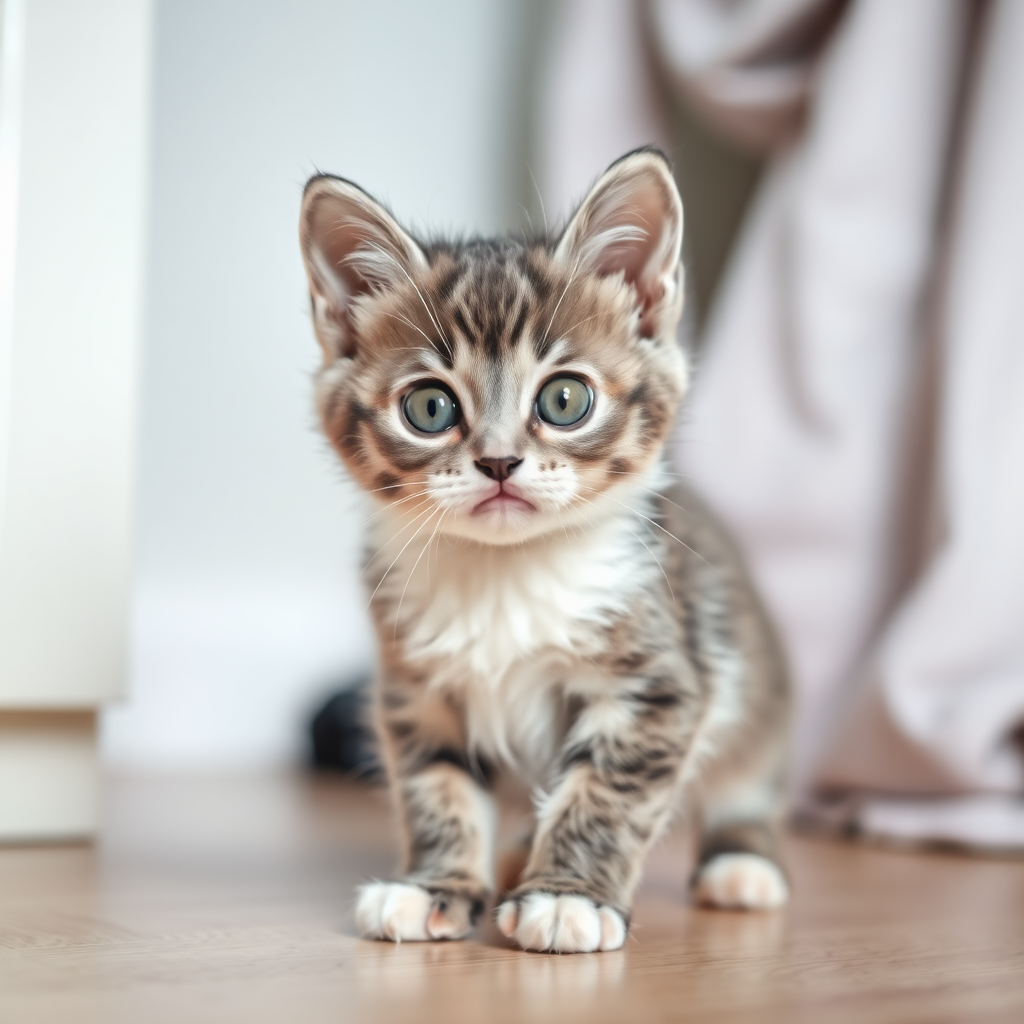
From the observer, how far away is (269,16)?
7.43ft

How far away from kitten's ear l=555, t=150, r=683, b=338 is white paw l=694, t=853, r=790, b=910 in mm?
563

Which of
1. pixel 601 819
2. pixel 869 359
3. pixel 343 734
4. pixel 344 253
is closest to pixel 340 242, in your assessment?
pixel 344 253

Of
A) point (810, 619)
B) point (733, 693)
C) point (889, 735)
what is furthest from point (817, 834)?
point (733, 693)

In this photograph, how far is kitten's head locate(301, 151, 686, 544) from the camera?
1062 mm

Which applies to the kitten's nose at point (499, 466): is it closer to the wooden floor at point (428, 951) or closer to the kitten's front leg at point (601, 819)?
the kitten's front leg at point (601, 819)

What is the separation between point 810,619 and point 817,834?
1.12 feet

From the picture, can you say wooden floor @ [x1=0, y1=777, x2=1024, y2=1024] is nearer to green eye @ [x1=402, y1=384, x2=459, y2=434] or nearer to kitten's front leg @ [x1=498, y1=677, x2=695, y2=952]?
kitten's front leg @ [x1=498, y1=677, x2=695, y2=952]

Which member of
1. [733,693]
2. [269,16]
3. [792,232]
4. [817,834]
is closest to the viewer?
[733,693]

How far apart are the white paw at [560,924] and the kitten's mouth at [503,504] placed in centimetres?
32

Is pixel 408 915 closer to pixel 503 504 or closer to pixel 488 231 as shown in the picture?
pixel 503 504

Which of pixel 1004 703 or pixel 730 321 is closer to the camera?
pixel 1004 703

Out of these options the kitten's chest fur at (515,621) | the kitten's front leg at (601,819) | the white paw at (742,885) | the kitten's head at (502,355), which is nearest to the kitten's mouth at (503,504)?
the kitten's head at (502,355)

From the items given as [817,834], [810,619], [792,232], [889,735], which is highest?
[792,232]

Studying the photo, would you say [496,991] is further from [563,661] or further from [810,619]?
[810,619]
